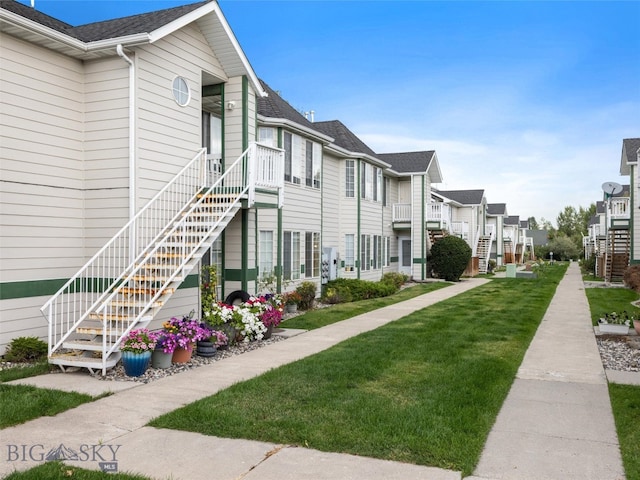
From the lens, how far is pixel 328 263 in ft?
65.8

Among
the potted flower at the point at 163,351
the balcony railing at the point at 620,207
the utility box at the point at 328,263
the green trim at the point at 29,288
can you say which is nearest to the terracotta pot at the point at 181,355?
the potted flower at the point at 163,351

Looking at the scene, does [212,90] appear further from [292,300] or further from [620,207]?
[620,207]

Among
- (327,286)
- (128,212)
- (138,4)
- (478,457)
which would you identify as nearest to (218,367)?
(128,212)

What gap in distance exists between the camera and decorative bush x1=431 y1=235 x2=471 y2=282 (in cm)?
2888

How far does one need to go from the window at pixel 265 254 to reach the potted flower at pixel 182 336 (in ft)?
20.2

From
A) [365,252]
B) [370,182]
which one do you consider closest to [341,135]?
[370,182]

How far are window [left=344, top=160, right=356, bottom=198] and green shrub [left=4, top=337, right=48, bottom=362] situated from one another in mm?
15130

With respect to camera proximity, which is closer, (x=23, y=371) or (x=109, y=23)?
(x=23, y=371)

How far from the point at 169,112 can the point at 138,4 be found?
1359 cm

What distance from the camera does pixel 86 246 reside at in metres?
10.5

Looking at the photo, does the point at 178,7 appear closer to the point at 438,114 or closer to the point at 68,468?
the point at 68,468

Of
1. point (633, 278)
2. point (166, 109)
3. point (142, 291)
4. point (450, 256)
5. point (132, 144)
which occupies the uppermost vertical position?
point (166, 109)

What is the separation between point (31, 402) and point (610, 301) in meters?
18.4

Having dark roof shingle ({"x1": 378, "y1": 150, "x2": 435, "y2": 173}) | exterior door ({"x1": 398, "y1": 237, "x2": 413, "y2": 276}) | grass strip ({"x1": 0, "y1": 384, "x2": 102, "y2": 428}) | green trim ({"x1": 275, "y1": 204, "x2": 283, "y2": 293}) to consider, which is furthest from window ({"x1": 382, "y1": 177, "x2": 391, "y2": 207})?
grass strip ({"x1": 0, "y1": 384, "x2": 102, "y2": 428})
